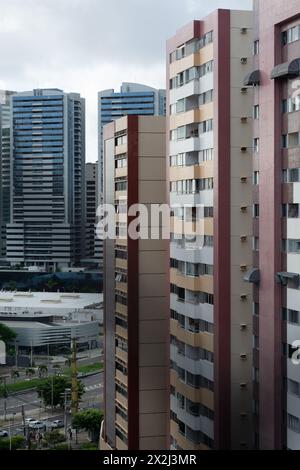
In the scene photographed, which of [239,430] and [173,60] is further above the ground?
[173,60]

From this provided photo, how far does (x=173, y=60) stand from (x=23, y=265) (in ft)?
12.1

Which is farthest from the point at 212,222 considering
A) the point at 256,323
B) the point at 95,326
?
the point at 95,326

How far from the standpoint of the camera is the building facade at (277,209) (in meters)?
2.00

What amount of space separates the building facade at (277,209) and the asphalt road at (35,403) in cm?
454

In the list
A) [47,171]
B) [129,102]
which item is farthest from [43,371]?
[129,102]

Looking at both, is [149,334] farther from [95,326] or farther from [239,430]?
[95,326]

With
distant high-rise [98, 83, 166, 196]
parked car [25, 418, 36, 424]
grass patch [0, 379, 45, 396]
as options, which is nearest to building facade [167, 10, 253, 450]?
distant high-rise [98, 83, 166, 196]

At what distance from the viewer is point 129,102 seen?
5082mm

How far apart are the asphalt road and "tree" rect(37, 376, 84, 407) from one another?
90 millimetres

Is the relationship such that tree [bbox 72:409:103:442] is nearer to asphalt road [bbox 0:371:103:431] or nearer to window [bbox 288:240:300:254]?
asphalt road [bbox 0:371:103:431]

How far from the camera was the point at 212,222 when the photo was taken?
8.13ft

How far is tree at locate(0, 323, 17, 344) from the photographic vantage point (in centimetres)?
783

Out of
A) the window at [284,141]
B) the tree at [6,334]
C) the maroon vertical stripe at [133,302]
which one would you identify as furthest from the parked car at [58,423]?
the window at [284,141]

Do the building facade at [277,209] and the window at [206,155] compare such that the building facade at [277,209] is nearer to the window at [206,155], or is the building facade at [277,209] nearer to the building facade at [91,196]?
the window at [206,155]
